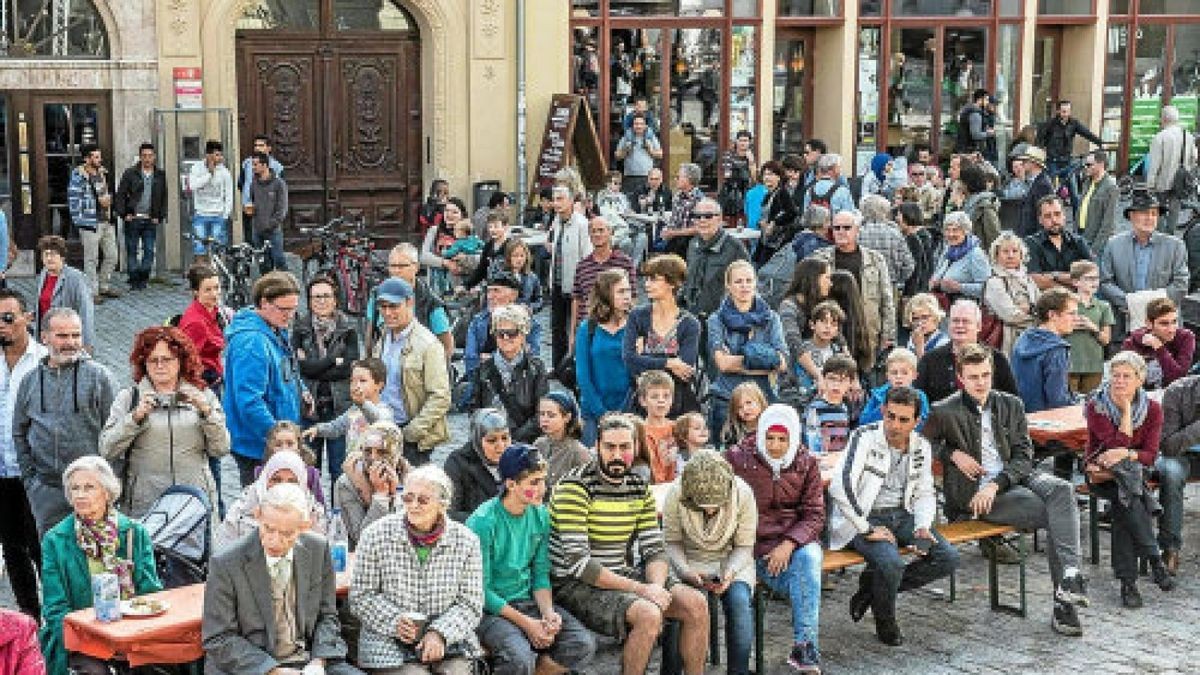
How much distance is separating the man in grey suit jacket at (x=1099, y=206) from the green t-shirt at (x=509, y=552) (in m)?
9.88

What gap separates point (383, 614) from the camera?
27.7 ft

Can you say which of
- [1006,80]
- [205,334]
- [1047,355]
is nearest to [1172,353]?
[1047,355]

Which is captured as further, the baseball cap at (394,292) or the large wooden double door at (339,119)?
the large wooden double door at (339,119)

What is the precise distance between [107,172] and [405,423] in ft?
39.6

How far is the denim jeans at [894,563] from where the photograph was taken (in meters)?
9.96

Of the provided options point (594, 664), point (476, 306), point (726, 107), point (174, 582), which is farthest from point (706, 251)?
point (726, 107)

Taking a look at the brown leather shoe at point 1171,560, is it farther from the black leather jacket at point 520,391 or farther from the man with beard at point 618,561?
the black leather jacket at point 520,391

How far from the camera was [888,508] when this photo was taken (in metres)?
10.2

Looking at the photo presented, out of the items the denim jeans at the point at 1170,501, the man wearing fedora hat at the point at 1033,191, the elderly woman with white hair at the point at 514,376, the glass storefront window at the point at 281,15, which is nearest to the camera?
the elderly woman with white hair at the point at 514,376

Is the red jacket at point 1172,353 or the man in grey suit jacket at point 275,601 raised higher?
the red jacket at point 1172,353

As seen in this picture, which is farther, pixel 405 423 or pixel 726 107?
pixel 726 107

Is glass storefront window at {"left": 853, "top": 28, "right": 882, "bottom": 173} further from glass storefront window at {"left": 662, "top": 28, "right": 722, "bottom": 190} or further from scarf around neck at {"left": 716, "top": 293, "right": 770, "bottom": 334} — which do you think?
scarf around neck at {"left": 716, "top": 293, "right": 770, "bottom": 334}

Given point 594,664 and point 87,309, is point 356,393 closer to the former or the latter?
point 594,664

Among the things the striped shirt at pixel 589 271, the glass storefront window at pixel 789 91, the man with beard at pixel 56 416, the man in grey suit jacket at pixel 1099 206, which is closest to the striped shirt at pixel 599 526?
the man with beard at pixel 56 416
